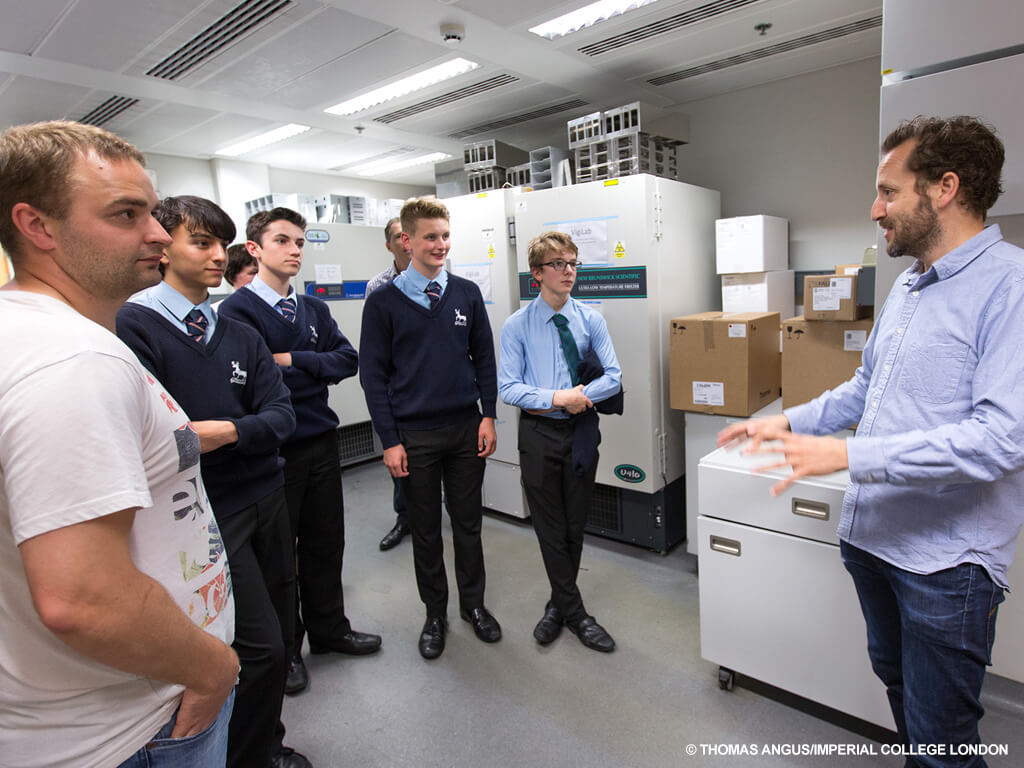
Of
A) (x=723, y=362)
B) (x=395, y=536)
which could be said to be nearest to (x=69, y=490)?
(x=723, y=362)

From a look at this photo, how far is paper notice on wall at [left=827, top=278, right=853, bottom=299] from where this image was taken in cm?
219

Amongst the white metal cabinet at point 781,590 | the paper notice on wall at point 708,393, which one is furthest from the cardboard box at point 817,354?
the white metal cabinet at point 781,590

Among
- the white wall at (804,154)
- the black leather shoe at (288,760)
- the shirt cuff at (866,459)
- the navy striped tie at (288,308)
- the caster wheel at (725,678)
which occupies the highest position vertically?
the white wall at (804,154)

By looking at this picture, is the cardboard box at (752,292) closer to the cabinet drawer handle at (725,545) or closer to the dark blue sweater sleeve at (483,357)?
the dark blue sweater sleeve at (483,357)

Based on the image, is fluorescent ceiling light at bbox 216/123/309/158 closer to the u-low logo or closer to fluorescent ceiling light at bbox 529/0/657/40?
fluorescent ceiling light at bbox 529/0/657/40

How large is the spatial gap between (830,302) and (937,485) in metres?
1.25

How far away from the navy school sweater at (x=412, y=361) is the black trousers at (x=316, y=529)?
9.3 inches

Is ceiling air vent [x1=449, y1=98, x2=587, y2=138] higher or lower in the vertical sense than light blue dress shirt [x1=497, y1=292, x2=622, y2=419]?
higher

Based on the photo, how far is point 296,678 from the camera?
2.10 meters

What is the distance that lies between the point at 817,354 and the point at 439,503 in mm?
1678

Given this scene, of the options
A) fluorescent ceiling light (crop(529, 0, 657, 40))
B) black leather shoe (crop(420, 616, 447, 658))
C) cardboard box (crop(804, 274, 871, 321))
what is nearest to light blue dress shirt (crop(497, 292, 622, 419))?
cardboard box (crop(804, 274, 871, 321))

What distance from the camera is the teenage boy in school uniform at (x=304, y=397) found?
79.7 inches

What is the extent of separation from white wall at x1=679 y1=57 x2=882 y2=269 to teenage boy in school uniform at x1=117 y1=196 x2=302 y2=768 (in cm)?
346

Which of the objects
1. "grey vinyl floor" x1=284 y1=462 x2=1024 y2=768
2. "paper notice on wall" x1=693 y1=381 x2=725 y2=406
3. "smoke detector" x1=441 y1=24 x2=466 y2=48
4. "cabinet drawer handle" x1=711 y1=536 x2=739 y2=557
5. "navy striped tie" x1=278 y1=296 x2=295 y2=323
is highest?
"smoke detector" x1=441 y1=24 x2=466 y2=48
